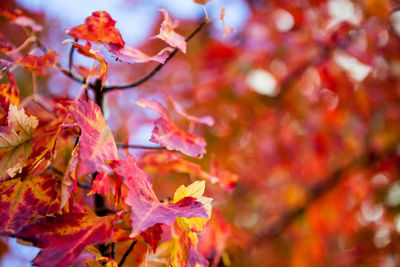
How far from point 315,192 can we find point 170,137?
1.69 metres

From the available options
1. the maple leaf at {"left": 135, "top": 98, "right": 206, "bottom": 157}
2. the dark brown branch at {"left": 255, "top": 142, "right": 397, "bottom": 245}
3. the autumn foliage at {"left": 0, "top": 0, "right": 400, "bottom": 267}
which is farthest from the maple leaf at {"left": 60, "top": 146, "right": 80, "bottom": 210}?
the dark brown branch at {"left": 255, "top": 142, "right": 397, "bottom": 245}

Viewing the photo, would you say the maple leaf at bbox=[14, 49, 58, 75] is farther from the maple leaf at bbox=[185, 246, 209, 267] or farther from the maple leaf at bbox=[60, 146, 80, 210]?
the maple leaf at bbox=[185, 246, 209, 267]


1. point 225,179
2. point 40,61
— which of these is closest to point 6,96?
point 40,61

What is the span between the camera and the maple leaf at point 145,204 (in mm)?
351

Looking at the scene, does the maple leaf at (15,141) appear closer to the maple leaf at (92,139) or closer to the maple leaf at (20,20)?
the maple leaf at (92,139)

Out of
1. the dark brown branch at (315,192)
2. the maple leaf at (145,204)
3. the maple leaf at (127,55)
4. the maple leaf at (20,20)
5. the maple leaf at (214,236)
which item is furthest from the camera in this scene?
the dark brown branch at (315,192)

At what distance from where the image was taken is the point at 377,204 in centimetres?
195

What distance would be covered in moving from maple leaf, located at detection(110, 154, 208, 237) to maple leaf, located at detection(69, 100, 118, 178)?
2 centimetres

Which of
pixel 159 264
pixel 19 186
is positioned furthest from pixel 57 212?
pixel 159 264

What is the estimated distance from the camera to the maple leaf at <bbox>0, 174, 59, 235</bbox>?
16.0 inches

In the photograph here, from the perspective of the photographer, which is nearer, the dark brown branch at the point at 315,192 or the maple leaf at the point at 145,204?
the maple leaf at the point at 145,204

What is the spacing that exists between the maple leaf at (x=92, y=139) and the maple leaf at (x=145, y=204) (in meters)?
0.02

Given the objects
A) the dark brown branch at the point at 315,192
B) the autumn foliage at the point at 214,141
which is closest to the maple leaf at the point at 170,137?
the autumn foliage at the point at 214,141

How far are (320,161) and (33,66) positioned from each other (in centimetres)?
171
